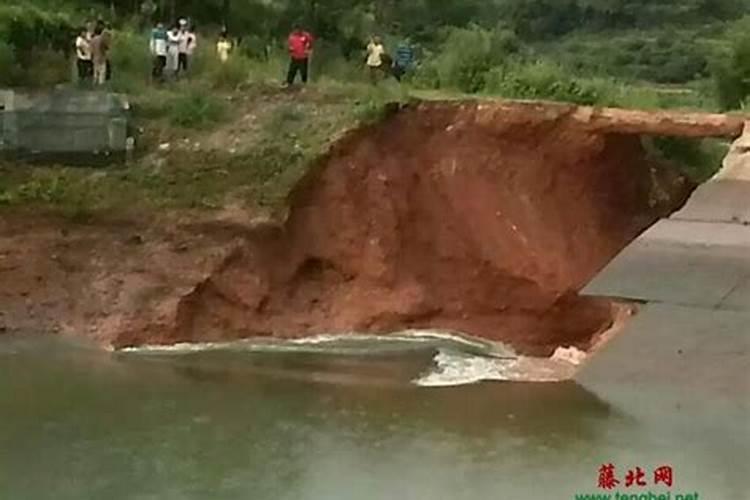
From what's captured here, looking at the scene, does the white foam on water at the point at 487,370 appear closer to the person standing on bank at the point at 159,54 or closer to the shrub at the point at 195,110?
the shrub at the point at 195,110

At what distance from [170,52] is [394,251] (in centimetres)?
418

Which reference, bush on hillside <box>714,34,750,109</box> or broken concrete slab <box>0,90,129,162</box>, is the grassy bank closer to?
broken concrete slab <box>0,90,129,162</box>

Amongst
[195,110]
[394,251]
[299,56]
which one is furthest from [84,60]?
[394,251]

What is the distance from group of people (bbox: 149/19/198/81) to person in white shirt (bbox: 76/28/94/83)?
93cm

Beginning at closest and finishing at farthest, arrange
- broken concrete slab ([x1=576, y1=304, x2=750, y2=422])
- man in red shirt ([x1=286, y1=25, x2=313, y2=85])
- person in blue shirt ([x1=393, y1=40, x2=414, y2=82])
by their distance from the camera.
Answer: broken concrete slab ([x1=576, y1=304, x2=750, y2=422]), man in red shirt ([x1=286, y1=25, x2=313, y2=85]), person in blue shirt ([x1=393, y1=40, x2=414, y2=82])

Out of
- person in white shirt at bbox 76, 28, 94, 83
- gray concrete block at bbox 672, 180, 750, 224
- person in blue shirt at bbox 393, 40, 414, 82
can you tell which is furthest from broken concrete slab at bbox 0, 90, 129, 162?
gray concrete block at bbox 672, 180, 750, 224

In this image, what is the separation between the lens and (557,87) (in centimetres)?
2244

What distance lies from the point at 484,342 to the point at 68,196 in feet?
17.4

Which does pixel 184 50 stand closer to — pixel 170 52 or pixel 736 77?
pixel 170 52

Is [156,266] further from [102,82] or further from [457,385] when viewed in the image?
[457,385]

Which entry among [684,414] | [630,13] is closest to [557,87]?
[684,414]

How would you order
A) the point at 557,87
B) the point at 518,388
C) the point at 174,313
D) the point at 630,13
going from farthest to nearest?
the point at 630,13
the point at 557,87
the point at 174,313
the point at 518,388

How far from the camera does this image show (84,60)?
2095 cm

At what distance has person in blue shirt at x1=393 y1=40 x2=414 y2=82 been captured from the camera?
76.3 feet
